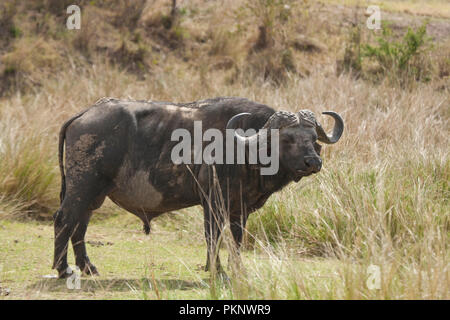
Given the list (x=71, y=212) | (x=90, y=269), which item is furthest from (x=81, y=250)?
(x=71, y=212)

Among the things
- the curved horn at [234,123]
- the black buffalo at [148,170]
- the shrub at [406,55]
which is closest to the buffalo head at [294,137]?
the curved horn at [234,123]

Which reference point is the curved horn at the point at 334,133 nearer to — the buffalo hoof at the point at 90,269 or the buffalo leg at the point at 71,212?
the buffalo leg at the point at 71,212

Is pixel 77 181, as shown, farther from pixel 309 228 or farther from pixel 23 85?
pixel 23 85

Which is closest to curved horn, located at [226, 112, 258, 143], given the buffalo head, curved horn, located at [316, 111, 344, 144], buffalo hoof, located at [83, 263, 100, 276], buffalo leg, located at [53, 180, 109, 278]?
the buffalo head

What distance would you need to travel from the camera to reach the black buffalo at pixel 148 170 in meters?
6.97

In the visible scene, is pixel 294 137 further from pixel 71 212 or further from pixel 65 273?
pixel 65 273

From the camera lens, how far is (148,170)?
7102mm

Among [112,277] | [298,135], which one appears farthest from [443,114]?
[112,277]

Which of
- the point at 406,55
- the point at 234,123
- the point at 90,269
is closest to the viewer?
the point at 234,123

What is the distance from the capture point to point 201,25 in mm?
21625

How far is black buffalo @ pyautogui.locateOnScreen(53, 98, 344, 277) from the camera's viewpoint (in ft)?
22.9

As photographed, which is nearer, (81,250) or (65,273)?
(65,273)

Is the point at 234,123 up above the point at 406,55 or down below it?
below

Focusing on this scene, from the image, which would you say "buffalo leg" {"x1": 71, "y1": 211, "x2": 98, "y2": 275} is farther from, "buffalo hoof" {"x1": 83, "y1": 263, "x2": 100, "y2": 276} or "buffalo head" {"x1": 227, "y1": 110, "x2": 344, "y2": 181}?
"buffalo head" {"x1": 227, "y1": 110, "x2": 344, "y2": 181}
